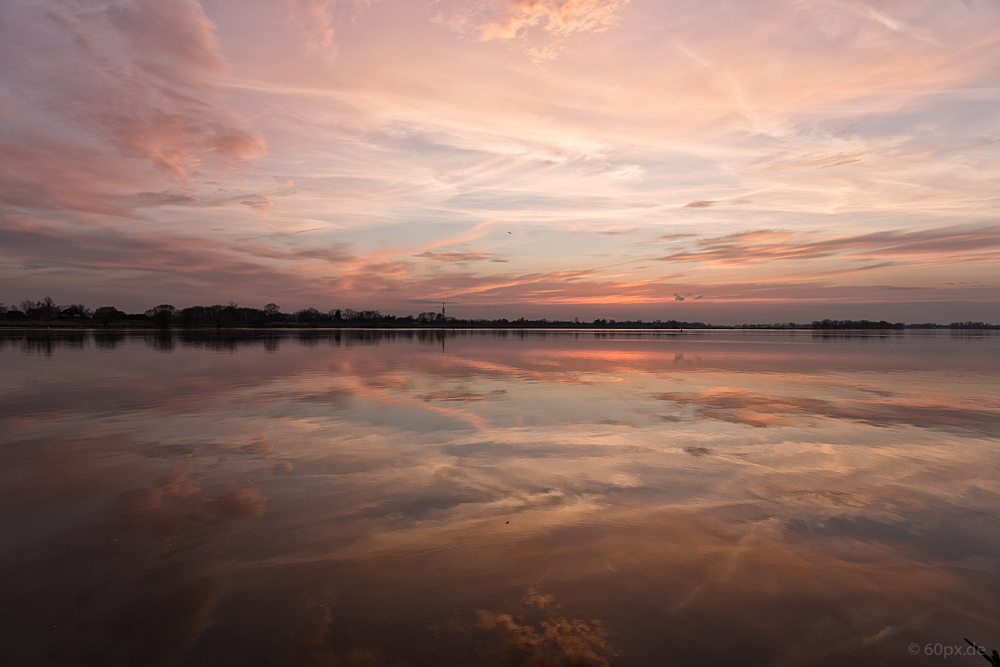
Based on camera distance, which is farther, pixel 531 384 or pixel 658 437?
pixel 531 384

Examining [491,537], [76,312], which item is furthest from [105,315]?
[491,537]

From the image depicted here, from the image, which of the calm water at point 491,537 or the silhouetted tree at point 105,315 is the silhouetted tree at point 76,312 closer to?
the silhouetted tree at point 105,315

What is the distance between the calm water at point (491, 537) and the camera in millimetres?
5160

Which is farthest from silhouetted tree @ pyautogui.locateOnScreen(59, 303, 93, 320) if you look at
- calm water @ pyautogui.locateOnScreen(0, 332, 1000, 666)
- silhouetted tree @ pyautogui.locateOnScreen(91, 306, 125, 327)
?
calm water @ pyautogui.locateOnScreen(0, 332, 1000, 666)

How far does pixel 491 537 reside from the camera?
24.3ft

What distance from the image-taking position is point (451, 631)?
525cm

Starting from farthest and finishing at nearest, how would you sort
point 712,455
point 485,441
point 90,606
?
1. point 485,441
2. point 712,455
3. point 90,606

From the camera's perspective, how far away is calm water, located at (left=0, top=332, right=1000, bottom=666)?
16.9 ft

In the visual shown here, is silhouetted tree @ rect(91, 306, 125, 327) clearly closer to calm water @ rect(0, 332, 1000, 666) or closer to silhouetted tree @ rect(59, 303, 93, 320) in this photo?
silhouetted tree @ rect(59, 303, 93, 320)

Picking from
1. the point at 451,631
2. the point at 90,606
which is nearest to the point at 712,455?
the point at 451,631

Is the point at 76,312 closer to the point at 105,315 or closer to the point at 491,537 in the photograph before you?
the point at 105,315

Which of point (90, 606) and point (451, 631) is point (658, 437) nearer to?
point (451, 631)

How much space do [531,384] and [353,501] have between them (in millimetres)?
15633

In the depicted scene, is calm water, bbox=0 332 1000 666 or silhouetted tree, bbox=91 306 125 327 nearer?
calm water, bbox=0 332 1000 666
